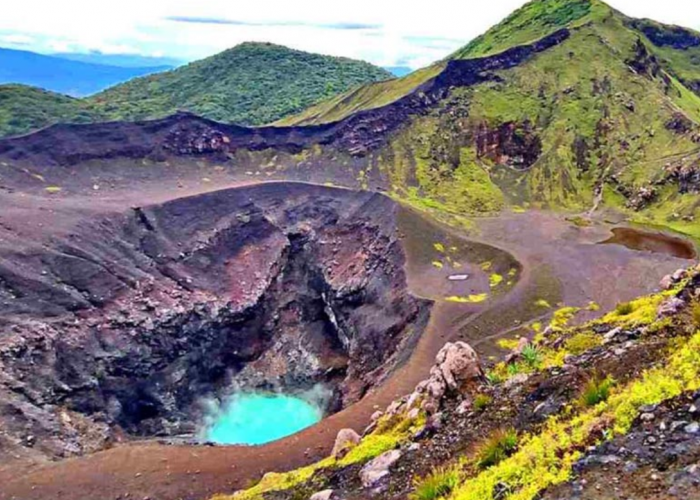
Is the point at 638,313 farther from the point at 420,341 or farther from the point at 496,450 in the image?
the point at 420,341

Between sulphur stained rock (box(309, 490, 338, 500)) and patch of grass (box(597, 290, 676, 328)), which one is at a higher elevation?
patch of grass (box(597, 290, 676, 328))

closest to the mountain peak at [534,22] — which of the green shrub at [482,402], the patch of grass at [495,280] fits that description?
the patch of grass at [495,280]

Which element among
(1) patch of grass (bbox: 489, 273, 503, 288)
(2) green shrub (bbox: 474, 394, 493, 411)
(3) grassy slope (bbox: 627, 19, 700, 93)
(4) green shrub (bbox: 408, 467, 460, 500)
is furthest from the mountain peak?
(4) green shrub (bbox: 408, 467, 460, 500)

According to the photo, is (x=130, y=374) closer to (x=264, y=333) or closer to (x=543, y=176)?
(x=264, y=333)

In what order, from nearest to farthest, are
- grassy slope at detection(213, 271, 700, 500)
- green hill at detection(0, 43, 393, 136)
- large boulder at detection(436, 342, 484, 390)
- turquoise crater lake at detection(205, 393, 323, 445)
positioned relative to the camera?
grassy slope at detection(213, 271, 700, 500), large boulder at detection(436, 342, 484, 390), turquoise crater lake at detection(205, 393, 323, 445), green hill at detection(0, 43, 393, 136)

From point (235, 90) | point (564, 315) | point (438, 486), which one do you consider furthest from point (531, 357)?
point (235, 90)

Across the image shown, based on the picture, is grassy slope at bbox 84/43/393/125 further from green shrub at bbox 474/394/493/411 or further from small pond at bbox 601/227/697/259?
green shrub at bbox 474/394/493/411
